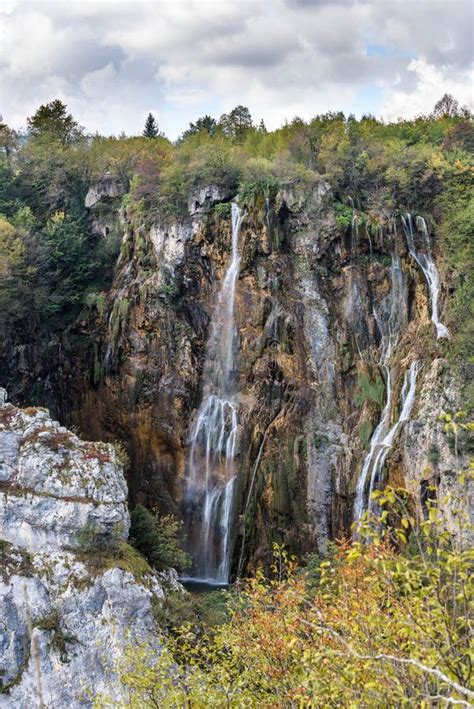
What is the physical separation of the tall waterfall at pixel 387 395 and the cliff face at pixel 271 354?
0.08m

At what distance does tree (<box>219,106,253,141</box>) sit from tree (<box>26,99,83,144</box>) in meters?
9.34

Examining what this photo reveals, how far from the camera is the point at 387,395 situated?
76.2 feet

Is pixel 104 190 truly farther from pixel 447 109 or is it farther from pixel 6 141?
pixel 447 109

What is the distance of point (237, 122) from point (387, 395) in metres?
24.5

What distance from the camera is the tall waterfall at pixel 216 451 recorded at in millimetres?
23797

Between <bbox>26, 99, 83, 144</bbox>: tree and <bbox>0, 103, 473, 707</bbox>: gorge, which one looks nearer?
<bbox>0, 103, 473, 707</bbox>: gorge

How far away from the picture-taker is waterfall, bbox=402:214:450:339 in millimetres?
23905

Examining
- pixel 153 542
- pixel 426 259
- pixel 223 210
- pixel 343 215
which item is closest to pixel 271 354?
pixel 343 215

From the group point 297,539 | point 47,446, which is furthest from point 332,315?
point 47,446

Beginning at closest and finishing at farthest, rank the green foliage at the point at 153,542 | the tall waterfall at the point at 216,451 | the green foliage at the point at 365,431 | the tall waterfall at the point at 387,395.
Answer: the green foliage at the point at 153,542 < the tall waterfall at the point at 387,395 < the green foliage at the point at 365,431 < the tall waterfall at the point at 216,451

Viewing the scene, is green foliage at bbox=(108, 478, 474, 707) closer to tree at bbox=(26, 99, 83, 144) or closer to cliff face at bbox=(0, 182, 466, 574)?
cliff face at bbox=(0, 182, 466, 574)

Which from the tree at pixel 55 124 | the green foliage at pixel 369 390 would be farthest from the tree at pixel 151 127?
the green foliage at pixel 369 390

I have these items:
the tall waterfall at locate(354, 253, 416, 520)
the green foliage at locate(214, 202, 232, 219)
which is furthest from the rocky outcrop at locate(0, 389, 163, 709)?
the green foliage at locate(214, 202, 232, 219)

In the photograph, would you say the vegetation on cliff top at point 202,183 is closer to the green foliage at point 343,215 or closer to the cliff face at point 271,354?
the green foliage at point 343,215
